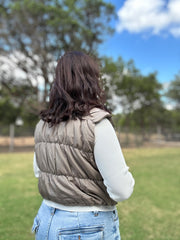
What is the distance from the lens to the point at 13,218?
12.4ft

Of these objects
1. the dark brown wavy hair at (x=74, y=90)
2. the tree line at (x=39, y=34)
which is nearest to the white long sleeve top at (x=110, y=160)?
the dark brown wavy hair at (x=74, y=90)

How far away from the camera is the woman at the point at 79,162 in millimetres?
1081

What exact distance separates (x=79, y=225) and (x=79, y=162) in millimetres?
279

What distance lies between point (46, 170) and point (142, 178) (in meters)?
5.94

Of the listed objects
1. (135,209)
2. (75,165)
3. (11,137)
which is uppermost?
(75,165)

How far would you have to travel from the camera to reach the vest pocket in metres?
1.11

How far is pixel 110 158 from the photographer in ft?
3.48

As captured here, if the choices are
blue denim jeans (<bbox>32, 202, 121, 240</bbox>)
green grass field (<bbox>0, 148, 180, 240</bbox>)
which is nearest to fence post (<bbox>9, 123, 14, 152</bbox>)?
green grass field (<bbox>0, 148, 180, 240</bbox>)

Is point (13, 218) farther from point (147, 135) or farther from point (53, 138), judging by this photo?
point (147, 135)

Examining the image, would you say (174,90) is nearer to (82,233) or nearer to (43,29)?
(43,29)

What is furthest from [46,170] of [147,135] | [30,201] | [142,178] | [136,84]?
[147,135]

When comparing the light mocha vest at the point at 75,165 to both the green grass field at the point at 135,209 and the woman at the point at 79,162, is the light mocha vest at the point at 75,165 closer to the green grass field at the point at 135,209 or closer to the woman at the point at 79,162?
the woman at the point at 79,162

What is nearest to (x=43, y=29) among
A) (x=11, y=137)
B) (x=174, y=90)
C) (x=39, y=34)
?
(x=39, y=34)

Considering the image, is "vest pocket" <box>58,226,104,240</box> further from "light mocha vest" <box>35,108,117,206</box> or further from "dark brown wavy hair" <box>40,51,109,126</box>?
"dark brown wavy hair" <box>40,51,109,126</box>
